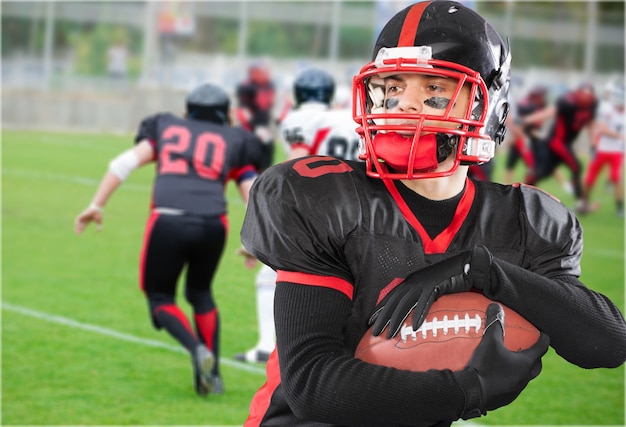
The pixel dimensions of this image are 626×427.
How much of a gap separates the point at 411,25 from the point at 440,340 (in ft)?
2.36

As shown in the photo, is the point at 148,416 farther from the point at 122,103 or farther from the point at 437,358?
the point at 122,103

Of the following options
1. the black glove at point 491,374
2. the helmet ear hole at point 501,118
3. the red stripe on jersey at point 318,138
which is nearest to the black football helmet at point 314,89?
the red stripe on jersey at point 318,138

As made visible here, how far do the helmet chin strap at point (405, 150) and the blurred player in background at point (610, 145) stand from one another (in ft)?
36.1

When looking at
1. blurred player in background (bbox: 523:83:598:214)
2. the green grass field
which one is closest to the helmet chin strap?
the green grass field

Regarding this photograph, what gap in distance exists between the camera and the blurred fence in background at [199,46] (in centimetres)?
2395

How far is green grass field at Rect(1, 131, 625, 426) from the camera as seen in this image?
507 centimetres

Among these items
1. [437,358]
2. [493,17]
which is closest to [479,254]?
[437,358]

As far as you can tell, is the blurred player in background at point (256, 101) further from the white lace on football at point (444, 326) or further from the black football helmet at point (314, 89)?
the white lace on football at point (444, 326)

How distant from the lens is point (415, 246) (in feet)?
7.09

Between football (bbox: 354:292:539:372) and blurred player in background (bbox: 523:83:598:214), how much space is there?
10.9 metres

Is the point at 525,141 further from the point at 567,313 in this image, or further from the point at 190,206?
the point at 567,313

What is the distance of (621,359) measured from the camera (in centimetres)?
221

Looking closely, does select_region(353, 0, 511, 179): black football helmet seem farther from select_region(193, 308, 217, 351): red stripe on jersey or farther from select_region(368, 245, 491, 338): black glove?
select_region(193, 308, 217, 351): red stripe on jersey

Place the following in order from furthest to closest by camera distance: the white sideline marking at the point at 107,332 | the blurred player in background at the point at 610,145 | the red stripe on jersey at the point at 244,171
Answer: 1. the blurred player in background at the point at 610,145
2. the white sideline marking at the point at 107,332
3. the red stripe on jersey at the point at 244,171
